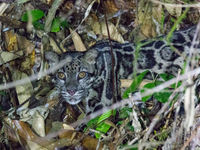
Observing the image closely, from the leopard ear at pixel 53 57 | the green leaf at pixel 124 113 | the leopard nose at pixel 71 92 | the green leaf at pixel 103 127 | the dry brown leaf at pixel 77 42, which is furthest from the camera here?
the dry brown leaf at pixel 77 42

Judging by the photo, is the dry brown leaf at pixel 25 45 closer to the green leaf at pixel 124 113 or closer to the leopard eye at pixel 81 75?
the leopard eye at pixel 81 75

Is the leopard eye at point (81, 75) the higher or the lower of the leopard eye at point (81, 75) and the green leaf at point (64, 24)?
the lower

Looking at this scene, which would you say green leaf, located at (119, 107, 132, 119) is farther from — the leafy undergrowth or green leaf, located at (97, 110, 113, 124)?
green leaf, located at (97, 110, 113, 124)

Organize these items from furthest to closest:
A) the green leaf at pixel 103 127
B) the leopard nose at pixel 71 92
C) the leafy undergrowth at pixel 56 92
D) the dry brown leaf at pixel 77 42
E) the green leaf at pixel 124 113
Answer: the dry brown leaf at pixel 77 42 < the leopard nose at pixel 71 92 < the green leaf at pixel 124 113 < the green leaf at pixel 103 127 < the leafy undergrowth at pixel 56 92

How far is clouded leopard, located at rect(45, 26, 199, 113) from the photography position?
158 inches

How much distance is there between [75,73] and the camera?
4.02m

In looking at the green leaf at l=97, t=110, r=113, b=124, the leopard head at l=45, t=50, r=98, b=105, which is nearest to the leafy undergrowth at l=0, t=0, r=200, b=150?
the green leaf at l=97, t=110, r=113, b=124

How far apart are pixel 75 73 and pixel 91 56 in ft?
0.94

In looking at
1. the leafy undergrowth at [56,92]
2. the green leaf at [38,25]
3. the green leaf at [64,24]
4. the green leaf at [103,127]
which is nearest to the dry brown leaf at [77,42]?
the leafy undergrowth at [56,92]

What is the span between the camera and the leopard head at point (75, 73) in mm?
3998

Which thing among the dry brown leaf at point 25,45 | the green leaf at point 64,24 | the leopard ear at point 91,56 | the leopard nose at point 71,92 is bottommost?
the leopard nose at point 71,92

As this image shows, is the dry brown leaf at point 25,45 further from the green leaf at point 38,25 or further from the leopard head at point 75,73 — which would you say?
the leopard head at point 75,73

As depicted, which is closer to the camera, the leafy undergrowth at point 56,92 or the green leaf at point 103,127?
the leafy undergrowth at point 56,92

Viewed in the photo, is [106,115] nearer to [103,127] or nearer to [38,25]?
[103,127]
